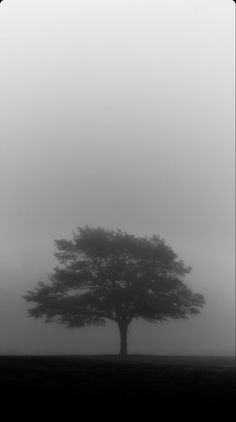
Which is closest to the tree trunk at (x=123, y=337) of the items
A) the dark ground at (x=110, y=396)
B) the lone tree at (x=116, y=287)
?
the lone tree at (x=116, y=287)

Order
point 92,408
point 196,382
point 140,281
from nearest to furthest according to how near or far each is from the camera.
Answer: point 92,408
point 196,382
point 140,281

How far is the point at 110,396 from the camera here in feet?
52.6

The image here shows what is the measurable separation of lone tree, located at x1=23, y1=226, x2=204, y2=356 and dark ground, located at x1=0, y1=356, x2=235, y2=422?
81.2 feet

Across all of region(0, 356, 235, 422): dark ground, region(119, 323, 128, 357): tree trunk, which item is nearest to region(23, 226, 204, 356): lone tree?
region(119, 323, 128, 357): tree trunk

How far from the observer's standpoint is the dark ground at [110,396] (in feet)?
43.1

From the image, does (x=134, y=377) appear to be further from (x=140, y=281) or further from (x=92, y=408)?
(x=140, y=281)

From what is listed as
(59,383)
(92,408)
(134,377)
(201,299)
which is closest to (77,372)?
(134,377)

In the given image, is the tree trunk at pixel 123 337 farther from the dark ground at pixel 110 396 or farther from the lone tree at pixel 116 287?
the dark ground at pixel 110 396

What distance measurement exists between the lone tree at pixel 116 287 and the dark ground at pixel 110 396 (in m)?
24.7

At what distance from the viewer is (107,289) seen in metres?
49.1

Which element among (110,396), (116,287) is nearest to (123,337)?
(116,287)

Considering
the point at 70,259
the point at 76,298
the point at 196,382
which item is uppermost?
the point at 70,259

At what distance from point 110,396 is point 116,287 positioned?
108 ft

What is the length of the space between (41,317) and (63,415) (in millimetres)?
37287
